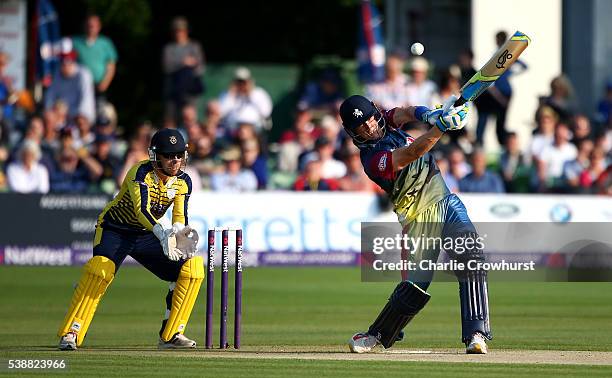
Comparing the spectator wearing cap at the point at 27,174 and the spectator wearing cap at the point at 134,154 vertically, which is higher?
the spectator wearing cap at the point at 134,154

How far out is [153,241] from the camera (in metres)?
11.2

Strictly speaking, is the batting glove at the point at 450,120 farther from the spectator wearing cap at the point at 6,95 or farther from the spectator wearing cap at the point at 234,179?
the spectator wearing cap at the point at 6,95

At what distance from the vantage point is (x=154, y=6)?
97.3 feet

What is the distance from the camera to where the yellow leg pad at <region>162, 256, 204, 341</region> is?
11062 mm

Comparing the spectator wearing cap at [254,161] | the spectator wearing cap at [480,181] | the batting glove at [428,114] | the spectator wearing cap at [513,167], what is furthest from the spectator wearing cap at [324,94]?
the batting glove at [428,114]

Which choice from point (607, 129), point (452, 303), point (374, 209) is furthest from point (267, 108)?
point (452, 303)

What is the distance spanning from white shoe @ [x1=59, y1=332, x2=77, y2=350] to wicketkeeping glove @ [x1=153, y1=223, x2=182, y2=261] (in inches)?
39.3

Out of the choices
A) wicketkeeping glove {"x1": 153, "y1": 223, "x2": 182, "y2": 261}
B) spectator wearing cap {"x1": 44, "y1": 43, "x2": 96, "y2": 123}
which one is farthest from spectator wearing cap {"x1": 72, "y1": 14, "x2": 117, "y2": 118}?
wicketkeeping glove {"x1": 153, "y1": 223, "x2": 182, "y2": 261}

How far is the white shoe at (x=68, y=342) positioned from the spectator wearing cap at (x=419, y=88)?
1095 cm

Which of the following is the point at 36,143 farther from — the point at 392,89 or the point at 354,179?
the point at 392,89

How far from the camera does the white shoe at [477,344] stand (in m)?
10.4

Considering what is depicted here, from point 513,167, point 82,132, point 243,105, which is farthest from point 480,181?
point 82,132

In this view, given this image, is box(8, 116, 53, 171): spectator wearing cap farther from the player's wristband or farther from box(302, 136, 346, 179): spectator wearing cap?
the player's wristband

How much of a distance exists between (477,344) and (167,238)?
251 centimetres
